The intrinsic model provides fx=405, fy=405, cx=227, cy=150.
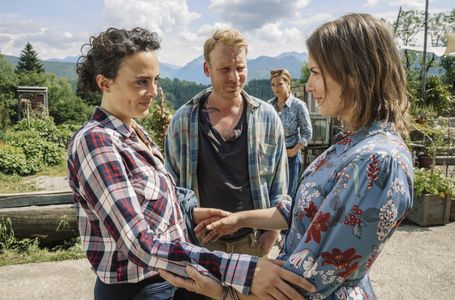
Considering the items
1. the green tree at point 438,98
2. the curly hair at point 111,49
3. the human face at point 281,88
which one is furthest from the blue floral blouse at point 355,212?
the green tree at point 438,98

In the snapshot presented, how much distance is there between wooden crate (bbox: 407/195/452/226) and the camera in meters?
5.38

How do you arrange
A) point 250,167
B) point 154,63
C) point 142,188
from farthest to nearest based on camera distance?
point 250,167
point 154,63
point 142,188

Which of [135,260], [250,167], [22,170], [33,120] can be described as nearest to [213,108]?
[250,167]

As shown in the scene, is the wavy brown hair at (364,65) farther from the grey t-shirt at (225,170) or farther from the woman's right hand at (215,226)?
the grey t-shirt at (225,170)

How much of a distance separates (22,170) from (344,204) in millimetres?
11879

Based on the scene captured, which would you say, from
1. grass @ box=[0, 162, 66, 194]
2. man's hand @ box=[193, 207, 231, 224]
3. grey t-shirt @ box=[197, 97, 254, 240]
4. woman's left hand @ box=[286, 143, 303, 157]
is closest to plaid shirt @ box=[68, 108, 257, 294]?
man's hand @ box=[193, 207, 231, 224]

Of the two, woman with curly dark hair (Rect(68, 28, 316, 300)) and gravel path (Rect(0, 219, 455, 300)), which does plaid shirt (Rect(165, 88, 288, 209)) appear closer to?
woman with curly dark hair (Rect(68, 28, 316, 300))

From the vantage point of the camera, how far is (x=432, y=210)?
17.7ft

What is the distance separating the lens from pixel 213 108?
2.78 metres

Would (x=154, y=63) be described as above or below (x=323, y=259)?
above

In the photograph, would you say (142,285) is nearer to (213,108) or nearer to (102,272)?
(102,272)

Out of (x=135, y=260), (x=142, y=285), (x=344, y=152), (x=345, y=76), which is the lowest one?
(x=142, y=285)

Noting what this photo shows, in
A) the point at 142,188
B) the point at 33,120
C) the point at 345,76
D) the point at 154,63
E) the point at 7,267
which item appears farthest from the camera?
the point at 33,120

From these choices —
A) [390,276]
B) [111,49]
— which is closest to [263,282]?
[111,49]
